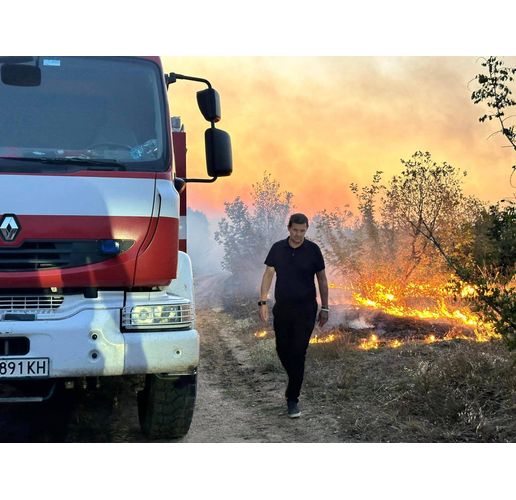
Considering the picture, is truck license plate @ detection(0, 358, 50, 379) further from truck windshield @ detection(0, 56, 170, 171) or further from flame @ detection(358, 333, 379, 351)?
flame @ detection(358, 333, 379, 351)

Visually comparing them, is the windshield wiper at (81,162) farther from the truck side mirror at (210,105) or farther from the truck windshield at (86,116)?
the truck side mirror at (210,105)

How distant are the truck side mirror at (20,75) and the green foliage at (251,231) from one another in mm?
15526

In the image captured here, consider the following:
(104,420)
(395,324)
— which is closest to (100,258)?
(104,420)

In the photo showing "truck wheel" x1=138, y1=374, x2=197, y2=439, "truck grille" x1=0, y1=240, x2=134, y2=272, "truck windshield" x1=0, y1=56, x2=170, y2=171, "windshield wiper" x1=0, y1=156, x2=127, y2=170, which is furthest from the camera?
"truck wheel" x1=138, y1=374, x2=197, y2=439

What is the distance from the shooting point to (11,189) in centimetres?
508

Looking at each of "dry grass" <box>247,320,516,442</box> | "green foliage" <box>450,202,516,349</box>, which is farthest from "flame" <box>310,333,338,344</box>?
"green foliage" <box>450,202,516,349</box>

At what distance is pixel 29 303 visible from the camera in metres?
5.13

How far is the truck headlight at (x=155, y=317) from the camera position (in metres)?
5.09

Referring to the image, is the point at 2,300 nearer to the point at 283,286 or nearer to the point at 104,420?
the point at 104,420

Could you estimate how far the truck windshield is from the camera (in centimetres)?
542

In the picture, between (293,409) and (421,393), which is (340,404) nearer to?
(293,409)

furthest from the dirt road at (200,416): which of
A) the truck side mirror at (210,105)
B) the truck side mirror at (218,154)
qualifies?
the truck side mirror at (210,105)

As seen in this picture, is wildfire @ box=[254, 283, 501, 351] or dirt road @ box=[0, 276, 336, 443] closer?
dirt road @ box=[0, 276, 336, 443]

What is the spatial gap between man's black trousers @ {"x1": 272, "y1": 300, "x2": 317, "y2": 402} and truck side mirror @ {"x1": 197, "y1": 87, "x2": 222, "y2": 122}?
205 centimetres
